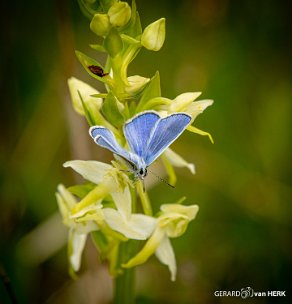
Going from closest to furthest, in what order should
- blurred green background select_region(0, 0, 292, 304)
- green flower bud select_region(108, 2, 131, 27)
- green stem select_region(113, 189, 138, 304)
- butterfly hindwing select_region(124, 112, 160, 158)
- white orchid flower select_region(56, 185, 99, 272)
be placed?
1. butterfly hindwing select_region(124, 112, 160, 158)
2. green flower bud select_region(108, 2, 131, 27)
3. green stem select_region(113, 189, 138, 304)
4. white orchid flower select_region(56, 185, 99, 272)
5. blurred green background select_region(0, 0, 292, 304)

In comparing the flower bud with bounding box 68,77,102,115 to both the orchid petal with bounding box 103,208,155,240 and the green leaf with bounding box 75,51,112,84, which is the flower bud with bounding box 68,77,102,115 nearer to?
the green leaf with bounding box 75,51,112,84

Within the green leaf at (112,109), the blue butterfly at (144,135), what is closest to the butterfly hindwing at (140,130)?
the blue butterfly at (144,135)

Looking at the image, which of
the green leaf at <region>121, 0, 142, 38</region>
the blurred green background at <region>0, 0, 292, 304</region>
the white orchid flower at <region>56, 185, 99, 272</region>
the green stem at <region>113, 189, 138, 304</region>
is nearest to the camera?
the green leaf at <region>121, 0, 142, 38</region>

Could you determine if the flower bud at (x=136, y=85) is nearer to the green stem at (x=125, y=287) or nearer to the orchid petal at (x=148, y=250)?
the orchid petal at (x=148, y=250)

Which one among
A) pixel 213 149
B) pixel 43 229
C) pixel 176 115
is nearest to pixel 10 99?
pixel 43 229

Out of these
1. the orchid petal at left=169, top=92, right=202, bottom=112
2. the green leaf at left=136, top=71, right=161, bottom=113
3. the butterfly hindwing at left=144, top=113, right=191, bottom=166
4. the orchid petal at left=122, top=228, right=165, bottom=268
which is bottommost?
the orchid petal at left=122, top=228, right=165, bottom=268

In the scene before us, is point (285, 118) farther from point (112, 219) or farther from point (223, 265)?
point (112, 219)

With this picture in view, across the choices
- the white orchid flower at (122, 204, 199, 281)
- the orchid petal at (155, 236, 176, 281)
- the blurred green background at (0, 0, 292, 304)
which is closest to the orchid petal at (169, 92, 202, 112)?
the white orchid flower at (122, 204, 199, 281)
